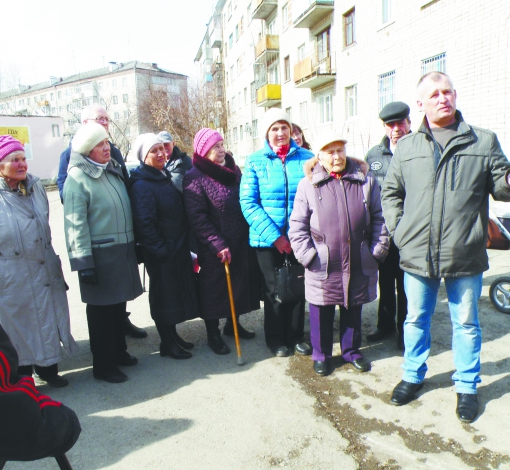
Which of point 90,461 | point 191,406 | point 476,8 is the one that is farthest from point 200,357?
point 476,8

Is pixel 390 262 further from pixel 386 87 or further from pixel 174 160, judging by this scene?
pixel 386 87

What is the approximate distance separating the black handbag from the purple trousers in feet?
0.63

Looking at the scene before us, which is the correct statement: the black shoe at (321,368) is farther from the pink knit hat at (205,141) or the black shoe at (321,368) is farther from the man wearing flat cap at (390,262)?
the pink knit hat at (205,141)

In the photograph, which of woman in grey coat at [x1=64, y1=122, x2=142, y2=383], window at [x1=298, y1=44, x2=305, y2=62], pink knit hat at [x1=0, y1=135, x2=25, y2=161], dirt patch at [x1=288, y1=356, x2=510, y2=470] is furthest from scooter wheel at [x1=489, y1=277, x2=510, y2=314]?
window at [x1=298, y1=44, x2=305, y2=62]

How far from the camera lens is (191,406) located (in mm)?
3000

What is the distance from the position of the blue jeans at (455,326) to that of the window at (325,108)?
18065 millimetres

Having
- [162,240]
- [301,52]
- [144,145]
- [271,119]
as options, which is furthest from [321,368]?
[301,52]

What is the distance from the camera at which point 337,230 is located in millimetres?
3156

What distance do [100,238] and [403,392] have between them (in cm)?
244

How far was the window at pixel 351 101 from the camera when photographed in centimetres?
1725

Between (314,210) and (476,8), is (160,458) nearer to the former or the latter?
(314,210)

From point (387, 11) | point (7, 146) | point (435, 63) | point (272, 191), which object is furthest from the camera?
point (387, 11)

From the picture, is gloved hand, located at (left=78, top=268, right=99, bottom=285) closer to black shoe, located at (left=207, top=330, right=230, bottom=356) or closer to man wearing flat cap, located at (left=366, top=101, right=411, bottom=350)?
black shoe, located at (left=207, top=330, right=230, bottom=356)

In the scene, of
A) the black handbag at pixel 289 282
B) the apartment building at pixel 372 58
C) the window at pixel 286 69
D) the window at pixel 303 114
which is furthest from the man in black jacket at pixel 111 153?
the window at pixel 286 69
